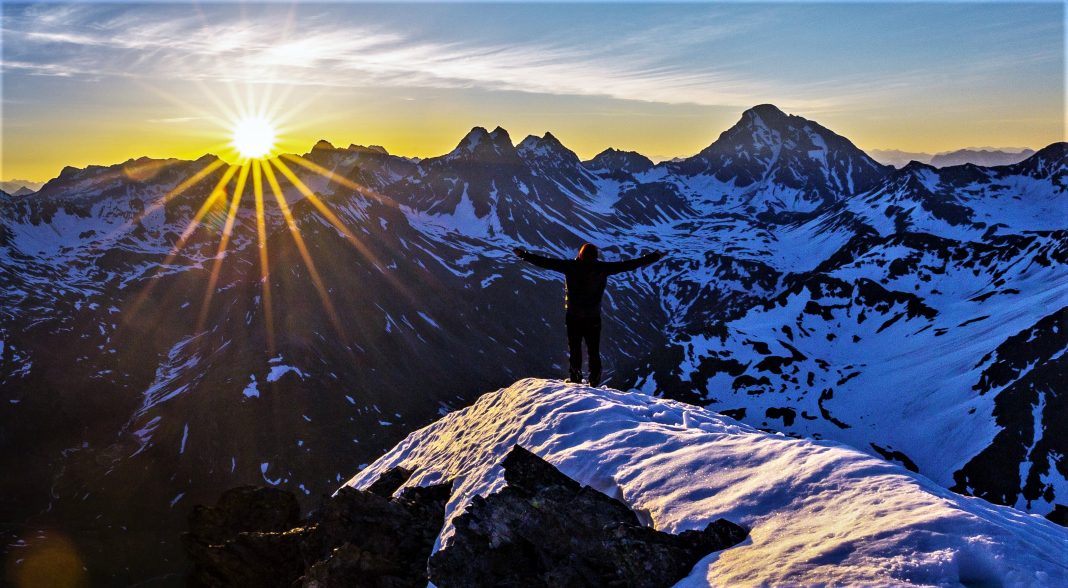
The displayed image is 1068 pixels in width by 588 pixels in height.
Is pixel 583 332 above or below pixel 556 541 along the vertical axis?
above

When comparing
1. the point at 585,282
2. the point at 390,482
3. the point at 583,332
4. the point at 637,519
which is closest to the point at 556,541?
the point at 637,519

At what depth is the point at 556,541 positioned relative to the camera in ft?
44.4

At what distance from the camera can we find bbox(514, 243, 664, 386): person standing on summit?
19.2 m

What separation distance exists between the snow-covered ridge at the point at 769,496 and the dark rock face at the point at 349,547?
96 cm

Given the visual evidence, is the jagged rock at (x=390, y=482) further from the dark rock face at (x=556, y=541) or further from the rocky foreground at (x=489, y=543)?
the dark rock face at (x=556, y=541)

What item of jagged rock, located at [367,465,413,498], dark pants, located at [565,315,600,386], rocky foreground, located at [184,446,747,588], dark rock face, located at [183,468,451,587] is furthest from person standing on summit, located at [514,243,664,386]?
jagged rock, located at [367,465,413,498]

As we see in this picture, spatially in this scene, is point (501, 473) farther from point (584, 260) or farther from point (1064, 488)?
point (1064, 488)

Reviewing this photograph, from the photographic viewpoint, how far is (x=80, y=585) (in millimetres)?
141125

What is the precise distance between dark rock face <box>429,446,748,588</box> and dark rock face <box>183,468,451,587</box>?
1.77 m

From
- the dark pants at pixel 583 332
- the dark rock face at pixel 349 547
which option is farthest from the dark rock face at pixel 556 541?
the dark pants at pixel 583 332

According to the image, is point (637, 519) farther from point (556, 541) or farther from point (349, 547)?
point (349, 547)

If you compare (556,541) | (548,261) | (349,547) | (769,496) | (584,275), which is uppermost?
(548,261)

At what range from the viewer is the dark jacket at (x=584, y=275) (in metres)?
19.3

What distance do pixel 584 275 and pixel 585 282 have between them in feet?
0.67
